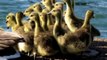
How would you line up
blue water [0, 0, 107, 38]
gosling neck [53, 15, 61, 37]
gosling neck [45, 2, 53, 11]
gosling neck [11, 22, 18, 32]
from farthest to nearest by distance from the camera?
blue water [0, 0, 107, 38] < gosling neck [45, 2, 53, 11] < gosling neck [11, 22, 18, 32] < gosling neck [53, 15, 61, 37]

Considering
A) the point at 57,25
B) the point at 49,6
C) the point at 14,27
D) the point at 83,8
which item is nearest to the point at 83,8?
the point at 83,8

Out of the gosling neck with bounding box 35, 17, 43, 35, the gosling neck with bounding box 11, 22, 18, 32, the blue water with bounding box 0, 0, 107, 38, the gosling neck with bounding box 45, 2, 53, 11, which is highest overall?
the gosling neck with bounding box 45, 2, 53, 11

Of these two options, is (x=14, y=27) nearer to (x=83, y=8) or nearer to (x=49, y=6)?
(x=49, y=6)

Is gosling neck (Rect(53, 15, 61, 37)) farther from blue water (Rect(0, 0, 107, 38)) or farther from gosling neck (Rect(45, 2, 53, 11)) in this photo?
blue water (Rect(0, 0, 107, 38))

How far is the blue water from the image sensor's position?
9.87 metres

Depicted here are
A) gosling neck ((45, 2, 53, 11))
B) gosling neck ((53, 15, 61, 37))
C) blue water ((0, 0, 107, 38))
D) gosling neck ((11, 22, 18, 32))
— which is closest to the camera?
gosling neck ((53, 15, 61, 37))

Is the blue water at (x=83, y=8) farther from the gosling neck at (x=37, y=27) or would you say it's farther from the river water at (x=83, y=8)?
the gosling neck at (x=37, y=27)

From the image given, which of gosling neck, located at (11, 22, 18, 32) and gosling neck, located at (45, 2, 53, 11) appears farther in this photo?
gosling neck, located at (45, 2, 53, 11)

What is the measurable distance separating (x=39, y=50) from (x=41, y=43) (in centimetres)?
7

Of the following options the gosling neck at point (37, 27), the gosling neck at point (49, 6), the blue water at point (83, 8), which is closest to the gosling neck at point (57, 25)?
the gosling neck at point (37, 27)

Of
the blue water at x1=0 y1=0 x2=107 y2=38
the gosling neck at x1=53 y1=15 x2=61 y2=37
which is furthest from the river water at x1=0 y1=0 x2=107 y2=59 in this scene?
the gosling neck at x1=53 y1=15 x2=61 y2=37

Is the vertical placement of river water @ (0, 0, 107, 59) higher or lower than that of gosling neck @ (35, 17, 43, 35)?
lower

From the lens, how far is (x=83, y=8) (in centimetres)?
1168

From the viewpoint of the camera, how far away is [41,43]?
442 centimetres
